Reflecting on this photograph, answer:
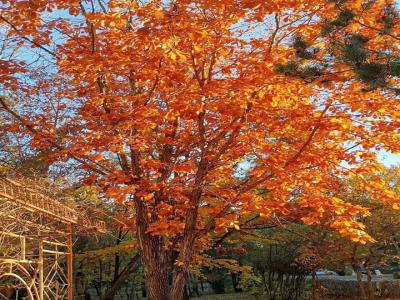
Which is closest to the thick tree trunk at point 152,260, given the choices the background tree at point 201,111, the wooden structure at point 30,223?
the background tree at point 201,111

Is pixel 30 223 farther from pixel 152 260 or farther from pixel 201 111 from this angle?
pixel 201 111

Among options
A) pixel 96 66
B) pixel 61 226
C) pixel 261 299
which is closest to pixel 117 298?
pixel 261 299

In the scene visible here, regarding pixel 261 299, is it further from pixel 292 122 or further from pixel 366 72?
pixel 366 72

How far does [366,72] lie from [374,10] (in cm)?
120

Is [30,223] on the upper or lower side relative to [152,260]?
upper

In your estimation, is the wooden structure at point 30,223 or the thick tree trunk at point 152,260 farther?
the thick tree trunk at point 152,260

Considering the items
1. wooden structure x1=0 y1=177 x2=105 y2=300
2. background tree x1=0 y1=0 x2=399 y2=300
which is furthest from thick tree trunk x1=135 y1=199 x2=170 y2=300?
wooden structure x1=0 y1=177 x2=105 y2=300

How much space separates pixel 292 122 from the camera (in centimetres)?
815

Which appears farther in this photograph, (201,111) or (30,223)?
(30,223)

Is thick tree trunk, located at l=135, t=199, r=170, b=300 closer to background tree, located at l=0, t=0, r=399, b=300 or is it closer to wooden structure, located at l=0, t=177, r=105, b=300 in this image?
background tree, located at l=0, t=0, r=399, b=300

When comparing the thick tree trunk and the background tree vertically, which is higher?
the background tree

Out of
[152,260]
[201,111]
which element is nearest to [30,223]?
[152,260]

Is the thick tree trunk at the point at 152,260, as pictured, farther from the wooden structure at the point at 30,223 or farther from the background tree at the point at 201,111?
the wooden structure at the point at 30,223

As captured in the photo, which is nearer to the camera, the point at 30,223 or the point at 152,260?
the point at 152,260
